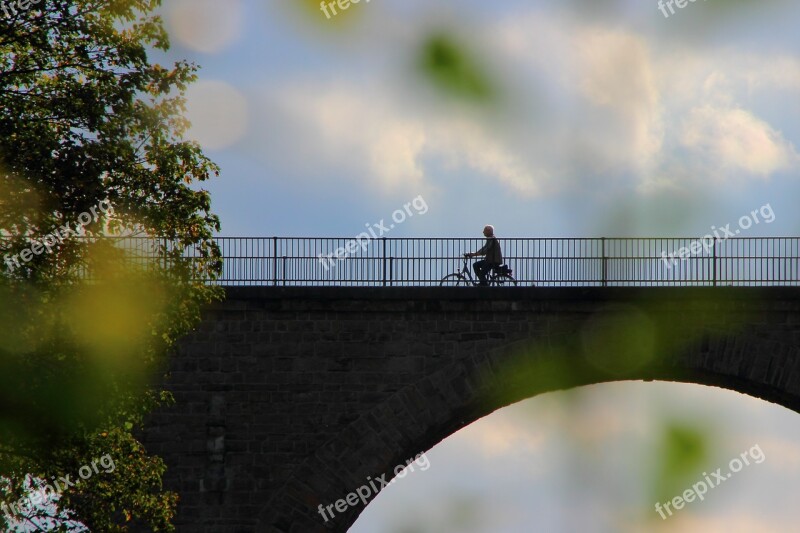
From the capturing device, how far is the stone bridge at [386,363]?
22.8 m

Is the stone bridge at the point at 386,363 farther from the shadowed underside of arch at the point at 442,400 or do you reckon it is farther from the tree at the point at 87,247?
the tree at the point at 87,247

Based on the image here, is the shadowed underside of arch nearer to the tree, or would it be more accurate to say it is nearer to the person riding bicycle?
the person riding bicycle

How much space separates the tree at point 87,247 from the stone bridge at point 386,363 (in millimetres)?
5105

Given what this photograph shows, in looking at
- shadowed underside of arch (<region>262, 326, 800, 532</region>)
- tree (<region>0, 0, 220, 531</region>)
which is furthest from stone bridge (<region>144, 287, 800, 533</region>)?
tree (<region>0, 0, 220, 531</region>)

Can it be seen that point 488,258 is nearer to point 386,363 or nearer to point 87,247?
point 386,363

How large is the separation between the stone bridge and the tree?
16.7 feet

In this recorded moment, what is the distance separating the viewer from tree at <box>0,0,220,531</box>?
15969 mm

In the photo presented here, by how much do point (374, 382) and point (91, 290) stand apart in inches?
302

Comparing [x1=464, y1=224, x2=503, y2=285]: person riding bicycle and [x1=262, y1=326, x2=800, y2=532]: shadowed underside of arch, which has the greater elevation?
[x1=464, y1=224, x2=503, y2=285]: person riding bicycle

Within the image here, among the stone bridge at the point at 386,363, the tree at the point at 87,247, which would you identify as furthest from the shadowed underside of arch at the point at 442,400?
the tree at the point at 87,247

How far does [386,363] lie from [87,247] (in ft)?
25.4

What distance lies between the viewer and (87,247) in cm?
1664

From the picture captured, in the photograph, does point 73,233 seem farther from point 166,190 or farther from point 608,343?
point 608,343

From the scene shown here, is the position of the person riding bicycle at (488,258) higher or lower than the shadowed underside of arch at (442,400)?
higher
